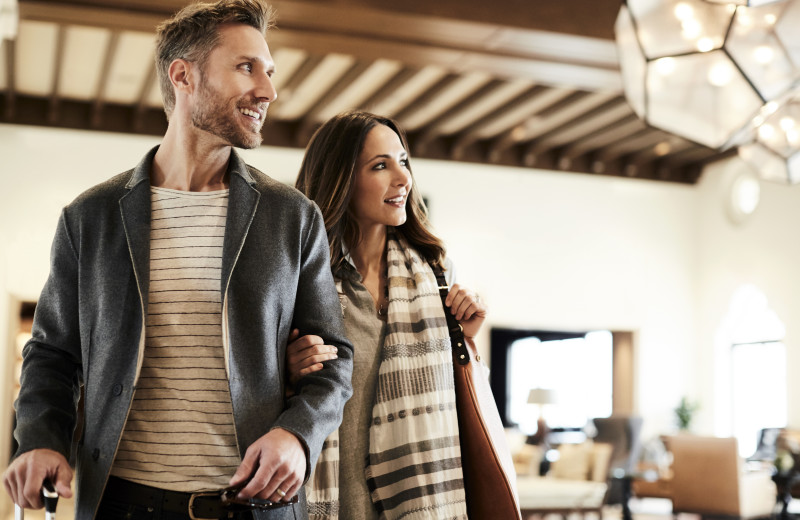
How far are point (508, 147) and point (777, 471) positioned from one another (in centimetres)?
665

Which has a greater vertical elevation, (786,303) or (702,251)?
(702,251)

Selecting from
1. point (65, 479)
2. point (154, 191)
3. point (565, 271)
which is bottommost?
point (65, 479)

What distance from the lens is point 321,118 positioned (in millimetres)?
11836

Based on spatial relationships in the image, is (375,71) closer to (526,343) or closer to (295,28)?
(295,28)

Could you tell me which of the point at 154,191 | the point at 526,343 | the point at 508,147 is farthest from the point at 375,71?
the point at 154,191

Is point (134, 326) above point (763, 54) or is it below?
below

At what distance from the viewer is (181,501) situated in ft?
4.78

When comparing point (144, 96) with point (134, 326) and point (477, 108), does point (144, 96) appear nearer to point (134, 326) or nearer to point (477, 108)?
point (477, 108)

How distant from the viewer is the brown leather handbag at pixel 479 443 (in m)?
1.93

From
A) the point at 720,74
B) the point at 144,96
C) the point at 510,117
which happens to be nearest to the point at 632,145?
the point at 510,117

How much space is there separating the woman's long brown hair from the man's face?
0.63 m

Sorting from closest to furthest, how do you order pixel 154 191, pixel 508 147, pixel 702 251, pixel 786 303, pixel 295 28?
1. pixel 154 191
2. pixel 295 28
3. pixel 786 303
4. pixel 508 147
5. pixel 702 251

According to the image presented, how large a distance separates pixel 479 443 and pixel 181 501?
0.75m

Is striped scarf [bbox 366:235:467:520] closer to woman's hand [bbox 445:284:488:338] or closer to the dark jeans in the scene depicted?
woman's hand [bbox 445:284:488:338]
